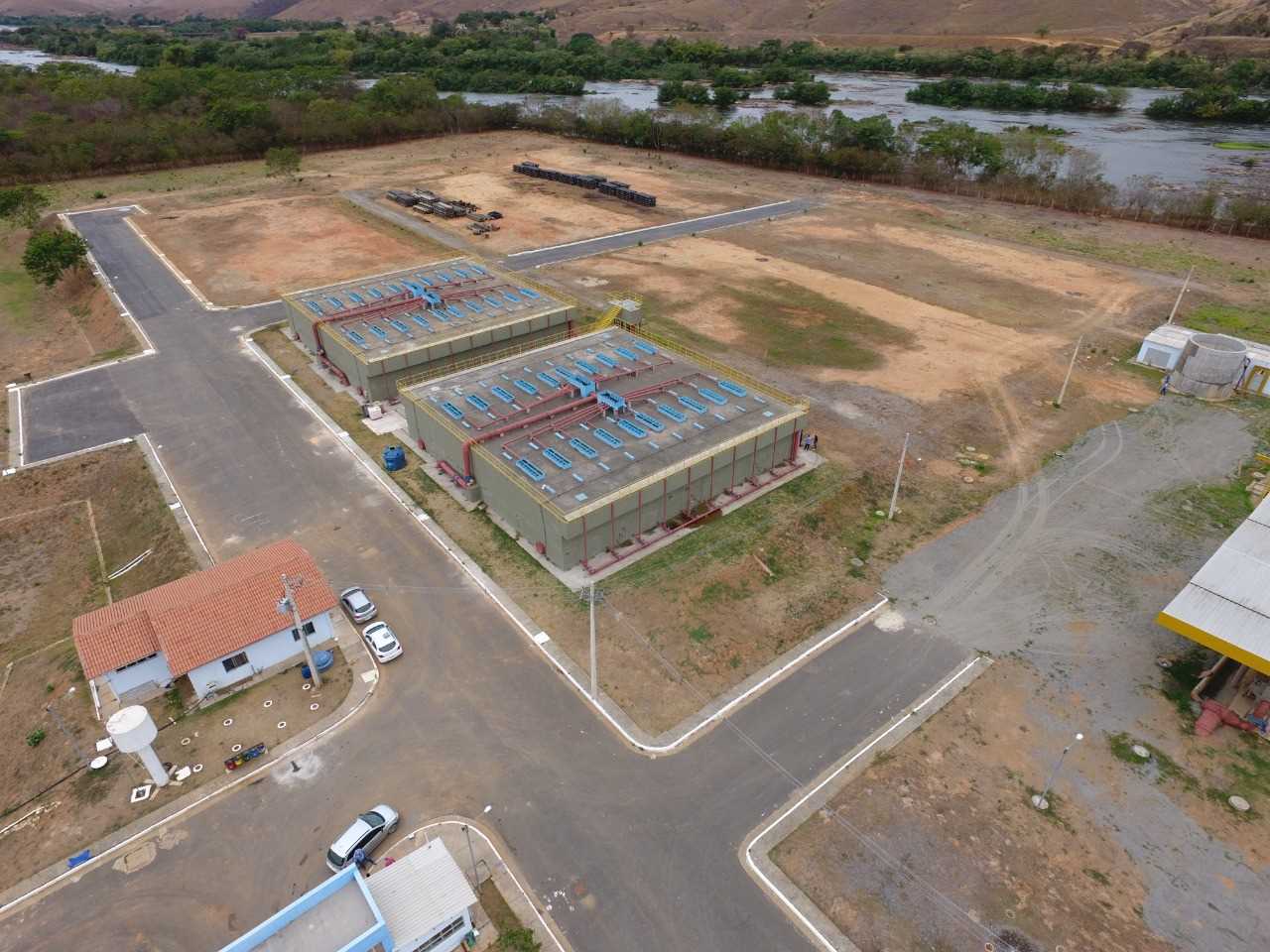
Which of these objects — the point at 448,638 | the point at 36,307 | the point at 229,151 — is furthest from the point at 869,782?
the point at 229,151

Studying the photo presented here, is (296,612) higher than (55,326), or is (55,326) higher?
(296,612)

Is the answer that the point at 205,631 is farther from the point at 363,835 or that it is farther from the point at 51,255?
the point at 51,255

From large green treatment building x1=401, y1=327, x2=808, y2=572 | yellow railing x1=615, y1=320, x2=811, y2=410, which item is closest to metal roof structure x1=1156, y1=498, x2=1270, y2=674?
large green treatment building x1=401, y1=327, x2=808, y2=572

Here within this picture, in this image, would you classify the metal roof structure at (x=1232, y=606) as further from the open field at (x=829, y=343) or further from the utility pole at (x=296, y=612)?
the utility pole at (x=296, y=612)

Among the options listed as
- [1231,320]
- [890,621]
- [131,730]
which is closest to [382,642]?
[131,730]

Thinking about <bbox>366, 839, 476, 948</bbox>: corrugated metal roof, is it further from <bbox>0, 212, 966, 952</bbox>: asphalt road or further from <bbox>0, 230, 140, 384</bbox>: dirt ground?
<bbox>0, 230, 140, 384</bbox>: dirt ground

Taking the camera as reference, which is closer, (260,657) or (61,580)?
(260,657)

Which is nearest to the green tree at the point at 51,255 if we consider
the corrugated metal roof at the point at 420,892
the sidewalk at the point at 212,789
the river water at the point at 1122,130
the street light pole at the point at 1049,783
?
the sidewalk at the point at 212,789
